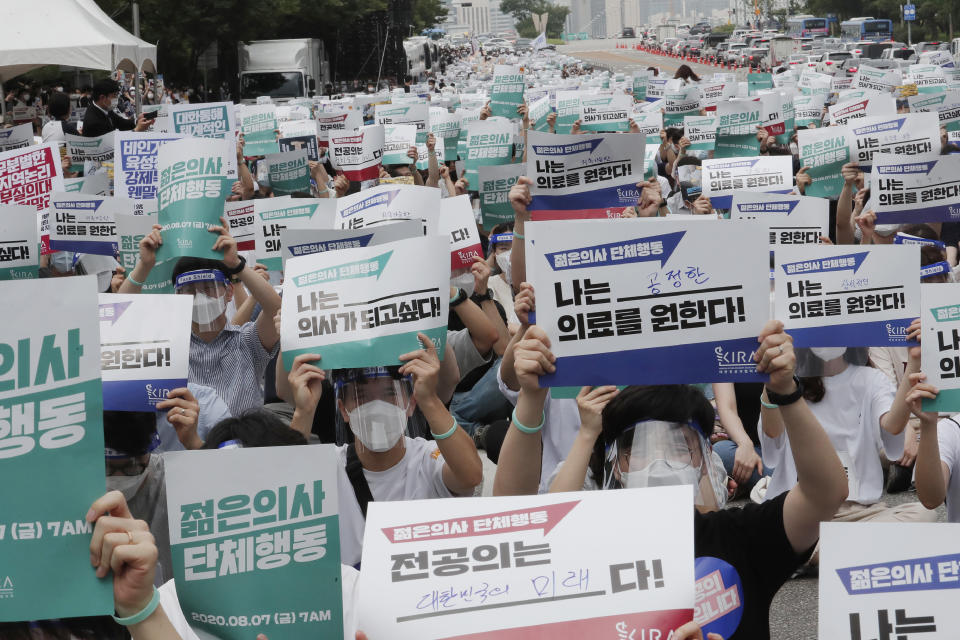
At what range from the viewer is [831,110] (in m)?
16.0

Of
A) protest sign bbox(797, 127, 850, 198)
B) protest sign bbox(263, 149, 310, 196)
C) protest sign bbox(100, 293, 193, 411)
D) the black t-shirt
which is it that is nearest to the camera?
the black t-shirt

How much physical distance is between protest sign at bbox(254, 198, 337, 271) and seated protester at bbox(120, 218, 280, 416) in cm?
145

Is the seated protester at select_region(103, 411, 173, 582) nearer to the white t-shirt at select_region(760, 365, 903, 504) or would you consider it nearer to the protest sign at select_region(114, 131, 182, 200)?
the white t-shirt at select_region(760, 365, 903, 504)

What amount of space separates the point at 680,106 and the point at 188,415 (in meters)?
17.2

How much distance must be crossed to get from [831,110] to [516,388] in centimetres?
1201

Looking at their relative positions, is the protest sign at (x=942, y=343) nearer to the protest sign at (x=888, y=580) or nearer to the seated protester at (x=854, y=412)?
the seated protester at (x=854, y=412)

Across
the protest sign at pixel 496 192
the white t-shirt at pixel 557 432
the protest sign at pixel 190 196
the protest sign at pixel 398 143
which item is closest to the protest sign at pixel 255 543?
the white t-shirt at pixel 557 432

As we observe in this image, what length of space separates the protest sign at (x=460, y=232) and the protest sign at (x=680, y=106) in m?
13.1

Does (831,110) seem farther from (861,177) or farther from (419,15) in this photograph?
(419,15)

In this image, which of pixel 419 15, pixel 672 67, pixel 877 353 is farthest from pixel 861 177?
pixel 419 15

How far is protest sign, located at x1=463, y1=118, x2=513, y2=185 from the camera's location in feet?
45.8

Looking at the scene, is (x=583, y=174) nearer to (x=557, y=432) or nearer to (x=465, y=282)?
(x=465, y=282)

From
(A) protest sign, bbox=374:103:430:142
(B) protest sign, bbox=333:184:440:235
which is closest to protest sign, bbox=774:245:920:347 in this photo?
(B) protest sign, bbox=333:184:440:235

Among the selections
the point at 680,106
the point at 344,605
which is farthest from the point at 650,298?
the point at 680,106
